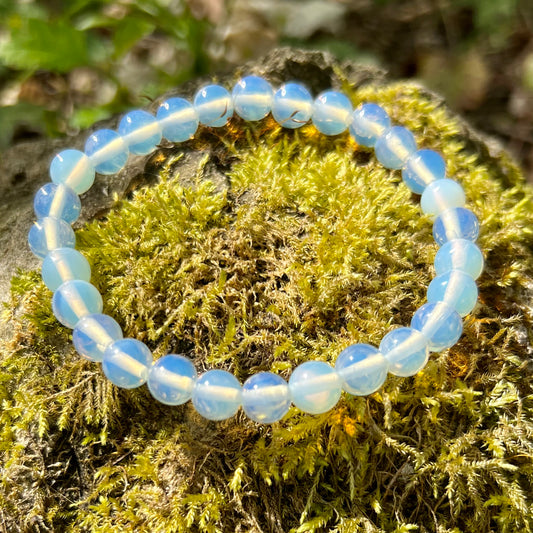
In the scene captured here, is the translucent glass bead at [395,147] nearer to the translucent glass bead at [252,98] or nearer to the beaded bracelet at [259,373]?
the beaded bracelet at [259,373]

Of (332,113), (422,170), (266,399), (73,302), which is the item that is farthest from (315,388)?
(332,113)

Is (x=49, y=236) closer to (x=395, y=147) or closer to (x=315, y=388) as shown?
(x=315, y=388)

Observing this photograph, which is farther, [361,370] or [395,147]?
[395,147]

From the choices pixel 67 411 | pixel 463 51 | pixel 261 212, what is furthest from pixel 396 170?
pixel 463 51

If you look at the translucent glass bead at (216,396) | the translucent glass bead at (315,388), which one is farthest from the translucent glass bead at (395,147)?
the translucent glass bead at (216,396)

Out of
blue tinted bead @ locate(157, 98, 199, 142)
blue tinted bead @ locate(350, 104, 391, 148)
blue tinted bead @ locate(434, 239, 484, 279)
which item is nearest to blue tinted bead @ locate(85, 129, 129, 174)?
blue tinted bead @ locate(157, 98, 199, 142)

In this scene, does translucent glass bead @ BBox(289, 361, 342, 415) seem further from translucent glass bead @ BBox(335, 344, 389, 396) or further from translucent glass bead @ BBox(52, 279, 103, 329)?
translucent glass bead @ BBox(52, 279, 103, 329)
